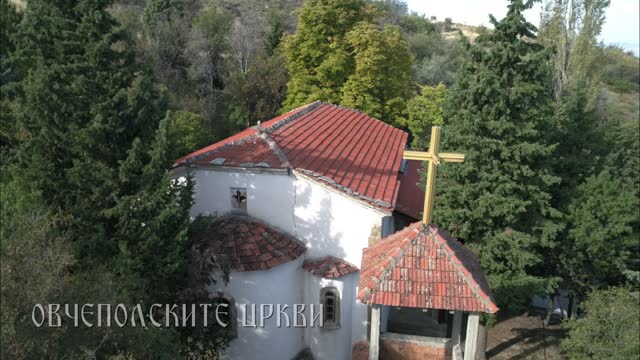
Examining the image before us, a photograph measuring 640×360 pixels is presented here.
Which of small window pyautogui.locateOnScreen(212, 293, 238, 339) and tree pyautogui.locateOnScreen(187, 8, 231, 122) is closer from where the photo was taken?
small window pyautogui.locateOnScreen(212, 293, 238, 339)

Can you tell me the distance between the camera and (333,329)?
43.5 ft

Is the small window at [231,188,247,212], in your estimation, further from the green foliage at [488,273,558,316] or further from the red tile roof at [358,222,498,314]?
the green foliage at [488,273,558,316]

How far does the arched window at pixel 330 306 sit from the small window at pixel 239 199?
11.4 ft

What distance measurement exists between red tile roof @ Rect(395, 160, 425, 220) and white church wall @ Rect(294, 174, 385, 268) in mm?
4242

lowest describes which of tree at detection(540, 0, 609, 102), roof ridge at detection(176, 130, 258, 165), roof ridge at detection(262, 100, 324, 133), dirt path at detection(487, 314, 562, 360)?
dirt path at detection(487, 314, 562, 360)

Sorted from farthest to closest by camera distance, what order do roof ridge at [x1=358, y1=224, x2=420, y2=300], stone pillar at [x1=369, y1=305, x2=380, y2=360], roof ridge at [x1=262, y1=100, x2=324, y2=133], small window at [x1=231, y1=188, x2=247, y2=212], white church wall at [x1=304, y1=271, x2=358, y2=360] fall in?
roof ridge at [x1=262, y1=100, x2=324, y2=133] → small window at [x1=231, y1=188, x2=247, y2=212] → white church wall at [x1=304, y1=271, x2=358, y2=360] → stone pillar at [x1=369, y1=305, x2=380, y2=360] → roof ridge at [x1=358, y1=224, x2=420, y2=300]

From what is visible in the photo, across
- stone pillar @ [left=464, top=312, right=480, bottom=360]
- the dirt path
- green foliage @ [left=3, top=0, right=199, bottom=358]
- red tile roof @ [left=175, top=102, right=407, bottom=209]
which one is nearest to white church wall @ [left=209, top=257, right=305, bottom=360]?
green foliage @ [left=3, top=0, right=199, bottom=358]

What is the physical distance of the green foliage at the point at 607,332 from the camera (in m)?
11.8

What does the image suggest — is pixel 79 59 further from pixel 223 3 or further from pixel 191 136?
pixel 223 3

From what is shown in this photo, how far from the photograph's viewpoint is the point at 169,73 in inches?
1287

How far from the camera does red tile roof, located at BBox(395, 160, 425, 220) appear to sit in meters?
17.1

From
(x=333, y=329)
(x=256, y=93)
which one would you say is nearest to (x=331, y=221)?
(x=333, y=329)

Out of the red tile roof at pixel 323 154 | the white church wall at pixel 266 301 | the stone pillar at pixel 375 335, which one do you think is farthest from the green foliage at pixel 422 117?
the stone pillar at pixel 375 335

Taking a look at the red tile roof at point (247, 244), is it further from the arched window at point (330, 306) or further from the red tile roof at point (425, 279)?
the red tile roof at point (425, 279)
